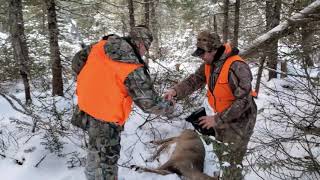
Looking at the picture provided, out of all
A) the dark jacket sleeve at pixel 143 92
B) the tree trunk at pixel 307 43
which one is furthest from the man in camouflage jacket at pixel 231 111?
the tree trunk at pixel 307 43

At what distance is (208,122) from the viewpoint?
4469mm

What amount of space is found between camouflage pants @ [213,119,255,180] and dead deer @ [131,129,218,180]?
0.79 m

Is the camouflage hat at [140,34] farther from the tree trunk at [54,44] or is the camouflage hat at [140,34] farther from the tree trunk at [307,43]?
the tree trunk at [54,44]

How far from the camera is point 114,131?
14.6ft

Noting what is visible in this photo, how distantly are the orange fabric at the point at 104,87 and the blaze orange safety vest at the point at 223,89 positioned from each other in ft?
3.20

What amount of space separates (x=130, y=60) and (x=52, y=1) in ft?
20.2

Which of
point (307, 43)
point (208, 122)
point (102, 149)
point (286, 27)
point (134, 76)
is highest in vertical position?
point (286, 27)

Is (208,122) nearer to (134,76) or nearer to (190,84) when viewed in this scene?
(190,84)

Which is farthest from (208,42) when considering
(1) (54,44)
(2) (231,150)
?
(1) (54,44)

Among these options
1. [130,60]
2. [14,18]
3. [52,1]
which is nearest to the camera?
[130,60]

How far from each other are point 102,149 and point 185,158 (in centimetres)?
186

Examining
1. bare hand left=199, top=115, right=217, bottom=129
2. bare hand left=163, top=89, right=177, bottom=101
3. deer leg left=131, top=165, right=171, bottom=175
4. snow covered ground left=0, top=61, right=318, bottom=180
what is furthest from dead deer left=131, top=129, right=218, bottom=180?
bare hand left=163, top=89, right=177, bottom=101

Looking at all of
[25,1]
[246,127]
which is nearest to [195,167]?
[246,127]

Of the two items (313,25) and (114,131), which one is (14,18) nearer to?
(114,131)
